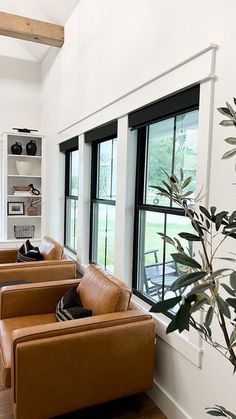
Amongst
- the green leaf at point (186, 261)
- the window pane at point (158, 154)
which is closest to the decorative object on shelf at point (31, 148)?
the window pane at point (158, 154)

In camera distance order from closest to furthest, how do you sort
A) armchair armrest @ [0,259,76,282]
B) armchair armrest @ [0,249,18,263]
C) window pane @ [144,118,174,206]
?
window pane @ [144,118,174,206] → armchair armrest @ [0,259,76,282] → armchair armrest @ [0,249,18,263]

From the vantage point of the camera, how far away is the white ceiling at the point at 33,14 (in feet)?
12.2


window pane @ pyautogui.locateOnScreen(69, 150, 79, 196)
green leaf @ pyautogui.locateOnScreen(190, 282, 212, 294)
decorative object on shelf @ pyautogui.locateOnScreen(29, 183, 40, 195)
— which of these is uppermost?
window pane @ pyautogui.locateOnScreen(69, 150, 79, 196)

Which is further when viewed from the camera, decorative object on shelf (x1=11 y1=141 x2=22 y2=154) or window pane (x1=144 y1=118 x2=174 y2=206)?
decorative object on shelf (x1=11 y1=141 x2=22 y2=154)

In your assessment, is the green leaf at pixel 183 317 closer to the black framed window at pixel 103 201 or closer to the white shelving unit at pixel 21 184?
the black framed window at pixel 103 201

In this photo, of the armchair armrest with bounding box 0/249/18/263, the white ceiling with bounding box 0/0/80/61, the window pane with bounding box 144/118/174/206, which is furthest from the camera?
the armchair armrest with bounding box 0/249/18/263

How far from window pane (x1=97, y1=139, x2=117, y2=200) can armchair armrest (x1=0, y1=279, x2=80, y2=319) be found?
0.94m

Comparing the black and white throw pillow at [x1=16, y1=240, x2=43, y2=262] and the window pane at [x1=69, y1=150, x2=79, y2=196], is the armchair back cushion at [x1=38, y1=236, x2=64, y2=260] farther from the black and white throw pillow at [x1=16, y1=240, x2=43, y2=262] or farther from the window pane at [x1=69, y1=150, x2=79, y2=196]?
the window pane at [x1=69, y1=150, x2=79, y2=196]

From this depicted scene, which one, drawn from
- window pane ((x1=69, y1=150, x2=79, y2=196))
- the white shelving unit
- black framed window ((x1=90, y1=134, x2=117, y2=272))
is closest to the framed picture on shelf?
the white shelving unit

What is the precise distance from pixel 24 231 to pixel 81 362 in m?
3.43

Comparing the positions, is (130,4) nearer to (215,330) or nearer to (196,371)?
(215,330)

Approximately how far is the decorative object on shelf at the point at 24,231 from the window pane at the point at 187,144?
3.42 m

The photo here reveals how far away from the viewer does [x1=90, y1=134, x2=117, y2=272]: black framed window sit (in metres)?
3.01

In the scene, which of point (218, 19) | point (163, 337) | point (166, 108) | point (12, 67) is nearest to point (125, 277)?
point (163, 337)
